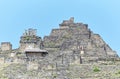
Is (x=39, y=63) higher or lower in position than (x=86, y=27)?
lower

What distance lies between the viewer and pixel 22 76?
34.5 meters

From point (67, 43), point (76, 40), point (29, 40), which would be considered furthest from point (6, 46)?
point (76, 40)

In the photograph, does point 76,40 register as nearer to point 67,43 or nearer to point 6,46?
point 67,43

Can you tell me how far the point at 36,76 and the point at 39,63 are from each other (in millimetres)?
1603

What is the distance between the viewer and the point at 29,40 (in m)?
54.2

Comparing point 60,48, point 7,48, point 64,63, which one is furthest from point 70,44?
point 64,63

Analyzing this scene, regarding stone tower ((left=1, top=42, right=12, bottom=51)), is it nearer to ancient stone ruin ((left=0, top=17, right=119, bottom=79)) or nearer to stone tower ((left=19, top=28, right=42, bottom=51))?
ancient stone ruin ((left=0, top=17, right=119, bottom=79))

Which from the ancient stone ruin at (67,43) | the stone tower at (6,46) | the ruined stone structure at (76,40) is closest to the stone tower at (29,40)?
the ancient stone ruin at (67,43)

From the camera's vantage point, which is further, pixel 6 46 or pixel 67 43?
pixel 6 46

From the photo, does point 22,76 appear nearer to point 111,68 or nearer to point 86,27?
point 111,68

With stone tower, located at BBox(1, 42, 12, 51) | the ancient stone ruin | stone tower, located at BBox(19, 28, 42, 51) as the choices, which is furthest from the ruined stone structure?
stone tower, located at BBox(1, 42, 12, 51)

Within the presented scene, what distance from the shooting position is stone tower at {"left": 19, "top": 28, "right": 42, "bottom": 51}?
176 feet

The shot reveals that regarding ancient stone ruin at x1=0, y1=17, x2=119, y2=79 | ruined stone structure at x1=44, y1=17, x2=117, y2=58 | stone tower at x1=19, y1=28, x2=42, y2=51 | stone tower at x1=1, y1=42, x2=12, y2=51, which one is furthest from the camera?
stone tower at x1=1, y1=42, x2=12, y2=51

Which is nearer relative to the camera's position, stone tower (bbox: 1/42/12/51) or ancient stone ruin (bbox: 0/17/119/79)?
ancient stone ruin (bbox: 0/17/119/79)
